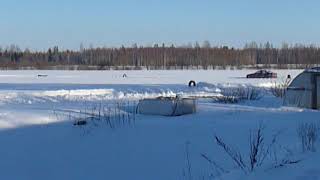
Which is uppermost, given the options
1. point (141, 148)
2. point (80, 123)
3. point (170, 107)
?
point (170, 107)

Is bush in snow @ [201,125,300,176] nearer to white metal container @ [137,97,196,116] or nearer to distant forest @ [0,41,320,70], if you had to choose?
white metal container @ [137,97,196,116]

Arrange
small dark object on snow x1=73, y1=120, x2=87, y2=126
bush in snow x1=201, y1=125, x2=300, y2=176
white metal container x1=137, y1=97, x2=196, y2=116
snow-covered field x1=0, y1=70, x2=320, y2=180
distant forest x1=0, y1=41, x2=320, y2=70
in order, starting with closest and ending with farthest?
bush in snow x1=201, y1=125, x2=300, y2=176, snow-covered field x1=0, y1=70, x2=320, y2=180, small dark object on snow x1=73, y1=120, x2=87, y2=126, white metal container x1=137, y1=97, x2=196, y2=116, distant forest x1=0, y1=41, x2=320, y2=70

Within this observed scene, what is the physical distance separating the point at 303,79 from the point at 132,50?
15255 centimetres

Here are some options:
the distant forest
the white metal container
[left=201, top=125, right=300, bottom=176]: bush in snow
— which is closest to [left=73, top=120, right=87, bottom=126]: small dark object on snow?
the white metal container

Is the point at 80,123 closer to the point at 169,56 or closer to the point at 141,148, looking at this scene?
the point at 141,148

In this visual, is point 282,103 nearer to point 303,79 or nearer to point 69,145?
point 303,79

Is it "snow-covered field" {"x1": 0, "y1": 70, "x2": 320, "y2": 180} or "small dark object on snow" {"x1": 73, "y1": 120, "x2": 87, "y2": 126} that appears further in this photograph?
"small dark object on snow" {"x1": 73, "y1": 120, "x2": 87, "y2": 126}

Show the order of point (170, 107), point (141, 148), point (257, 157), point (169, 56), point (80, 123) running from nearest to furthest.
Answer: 1. point (257, 157)
2. point (141, 148)
3. point (80, 123)
4. point (170, 107)
5. point (169, 56)

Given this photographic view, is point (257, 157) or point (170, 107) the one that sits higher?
point (170, 107)

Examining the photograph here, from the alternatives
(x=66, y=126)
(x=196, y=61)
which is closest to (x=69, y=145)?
(x=66, y=126)

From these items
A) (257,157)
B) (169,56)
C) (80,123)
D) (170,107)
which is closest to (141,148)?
(257,157)

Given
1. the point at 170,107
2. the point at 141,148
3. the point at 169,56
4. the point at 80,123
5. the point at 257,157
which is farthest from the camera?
the point at 169,56

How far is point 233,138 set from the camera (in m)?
12.2

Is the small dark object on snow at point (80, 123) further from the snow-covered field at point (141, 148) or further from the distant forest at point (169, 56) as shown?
the distant forest at point (169, 56)
